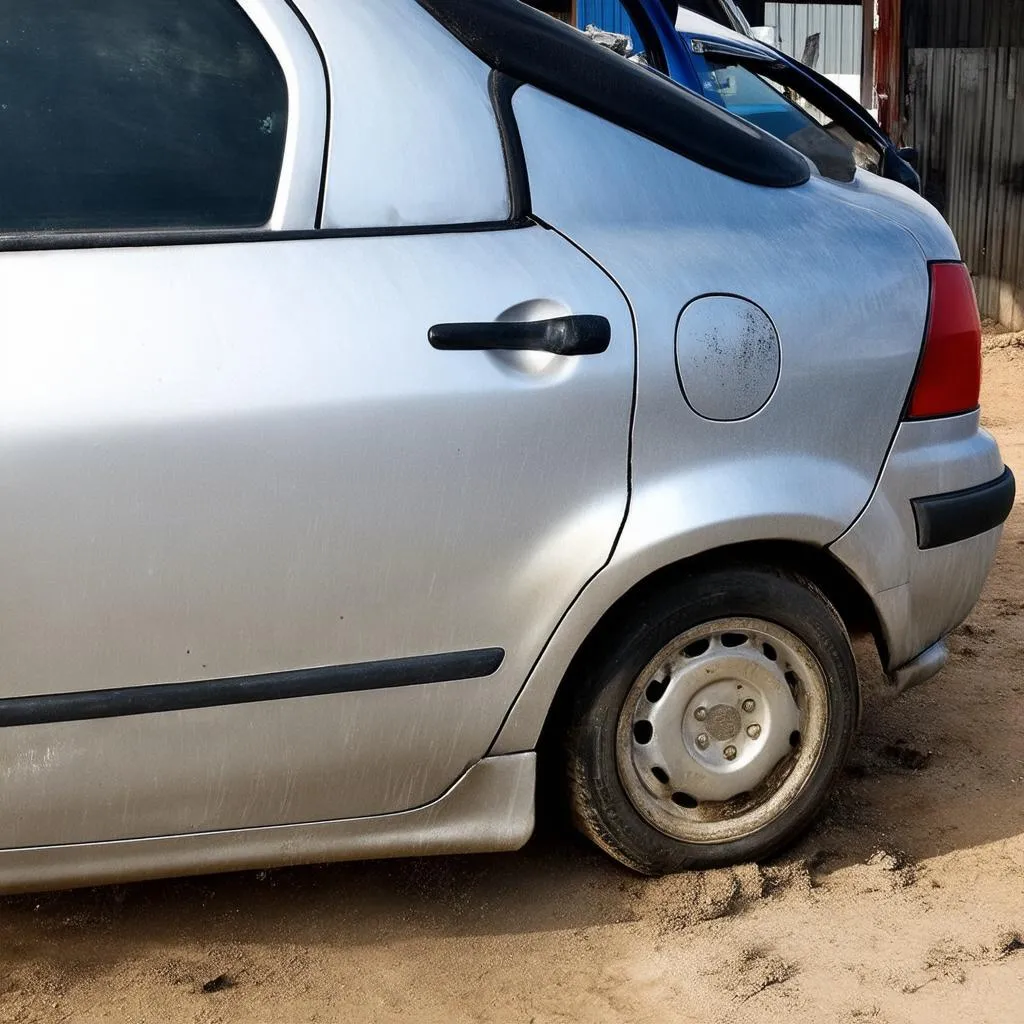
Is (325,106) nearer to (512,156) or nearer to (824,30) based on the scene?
(512,156)

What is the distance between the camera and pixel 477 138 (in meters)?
2.44

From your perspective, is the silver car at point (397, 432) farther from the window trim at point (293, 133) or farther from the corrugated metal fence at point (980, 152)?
the corrugated metal fence at point (980, 152)

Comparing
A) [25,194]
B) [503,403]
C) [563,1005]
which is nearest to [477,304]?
[503,403]

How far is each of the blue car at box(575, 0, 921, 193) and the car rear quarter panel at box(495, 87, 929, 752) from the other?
3685 millimetres

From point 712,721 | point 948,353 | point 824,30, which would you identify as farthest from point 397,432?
point 824,30

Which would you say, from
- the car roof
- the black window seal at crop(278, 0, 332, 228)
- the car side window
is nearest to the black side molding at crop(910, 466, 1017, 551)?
the black window seal at crop(278, 0, 332, 228)

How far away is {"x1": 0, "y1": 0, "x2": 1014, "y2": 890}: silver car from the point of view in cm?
223

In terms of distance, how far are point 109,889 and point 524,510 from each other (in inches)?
46.6

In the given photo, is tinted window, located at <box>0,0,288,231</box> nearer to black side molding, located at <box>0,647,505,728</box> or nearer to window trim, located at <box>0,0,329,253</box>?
window trim, located at <box>0,0,329,253</box>

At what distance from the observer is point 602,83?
2566 mm

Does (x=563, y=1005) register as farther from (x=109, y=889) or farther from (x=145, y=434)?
(x=145, y=434)

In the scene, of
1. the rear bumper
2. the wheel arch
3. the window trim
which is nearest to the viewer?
the window trim

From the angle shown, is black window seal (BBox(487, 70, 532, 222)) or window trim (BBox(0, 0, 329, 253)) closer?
window trim (BBox(0, 0, 329, 253))

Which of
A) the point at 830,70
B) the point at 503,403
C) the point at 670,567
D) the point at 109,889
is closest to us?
the point at 503,403
